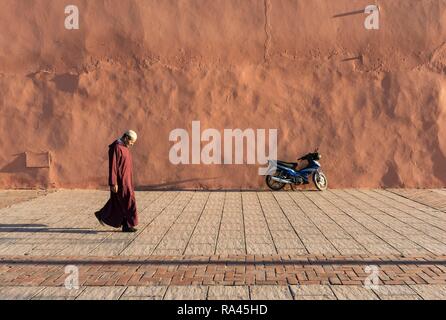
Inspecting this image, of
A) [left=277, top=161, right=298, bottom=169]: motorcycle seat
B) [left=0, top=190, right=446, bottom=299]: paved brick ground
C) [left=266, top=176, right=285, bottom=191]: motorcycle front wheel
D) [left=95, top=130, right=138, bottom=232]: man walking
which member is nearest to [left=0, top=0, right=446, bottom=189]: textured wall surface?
[left=277, top=161, right=298, bottom=169]: motorcycle seat

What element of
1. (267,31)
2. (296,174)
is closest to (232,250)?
(296,174)

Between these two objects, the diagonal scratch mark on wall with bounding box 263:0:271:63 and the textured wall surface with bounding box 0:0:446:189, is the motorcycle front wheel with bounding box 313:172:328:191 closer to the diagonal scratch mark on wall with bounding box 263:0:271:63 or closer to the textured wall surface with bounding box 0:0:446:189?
the textured wall surface with bounding box 0:0:446:189

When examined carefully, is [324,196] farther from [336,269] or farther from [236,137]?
[336,269]

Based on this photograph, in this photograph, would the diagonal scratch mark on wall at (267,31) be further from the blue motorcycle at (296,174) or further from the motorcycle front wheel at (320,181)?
the motorcycle front wheel at (320,181)

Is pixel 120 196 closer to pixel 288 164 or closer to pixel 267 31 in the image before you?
pixel 288 164

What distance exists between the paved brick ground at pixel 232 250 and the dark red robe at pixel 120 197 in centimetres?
22

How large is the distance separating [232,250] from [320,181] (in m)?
6.33

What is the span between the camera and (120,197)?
747cm

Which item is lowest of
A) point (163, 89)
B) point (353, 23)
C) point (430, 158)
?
point (430, 158)

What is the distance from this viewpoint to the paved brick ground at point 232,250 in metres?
4.66

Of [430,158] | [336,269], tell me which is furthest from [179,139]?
[336,269]

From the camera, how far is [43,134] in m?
12.4

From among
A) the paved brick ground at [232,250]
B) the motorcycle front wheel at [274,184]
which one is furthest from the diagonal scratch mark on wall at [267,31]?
the paved brick ground at [232,250]
